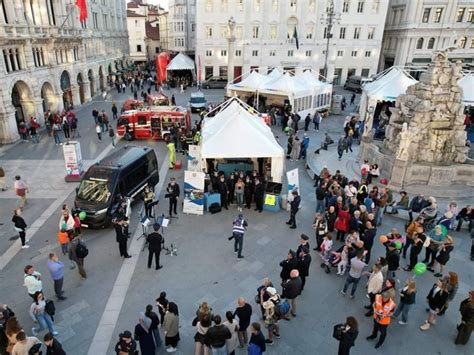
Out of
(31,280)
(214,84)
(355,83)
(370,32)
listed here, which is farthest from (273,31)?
(31,280)

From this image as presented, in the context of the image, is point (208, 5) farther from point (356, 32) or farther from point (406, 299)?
point (406, 299)

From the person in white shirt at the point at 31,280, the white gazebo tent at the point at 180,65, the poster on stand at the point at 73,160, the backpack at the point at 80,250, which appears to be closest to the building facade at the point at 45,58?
the poster on stand at the point at 73,160

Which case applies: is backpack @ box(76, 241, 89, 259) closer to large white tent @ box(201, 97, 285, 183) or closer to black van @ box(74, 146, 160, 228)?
black van @ box(74, 146, 160, 228)

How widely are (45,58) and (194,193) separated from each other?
20.5 metres

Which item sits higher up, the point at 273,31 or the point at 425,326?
the point at 273,31

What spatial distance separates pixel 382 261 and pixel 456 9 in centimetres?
4823

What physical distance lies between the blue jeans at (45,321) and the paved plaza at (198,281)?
31 cm

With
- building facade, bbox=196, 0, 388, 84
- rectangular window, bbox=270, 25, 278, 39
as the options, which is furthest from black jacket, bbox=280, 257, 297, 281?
rectangular window, bbox=270, 25, 278, 39

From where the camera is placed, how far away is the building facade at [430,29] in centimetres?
4341

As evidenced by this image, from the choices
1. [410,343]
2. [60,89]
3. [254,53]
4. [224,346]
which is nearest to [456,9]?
[254,53]

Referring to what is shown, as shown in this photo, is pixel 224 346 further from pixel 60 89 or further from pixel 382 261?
pixel 60 89

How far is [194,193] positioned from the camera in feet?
43.6

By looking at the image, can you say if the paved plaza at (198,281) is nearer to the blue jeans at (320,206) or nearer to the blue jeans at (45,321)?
the blue jeans at (45,321)

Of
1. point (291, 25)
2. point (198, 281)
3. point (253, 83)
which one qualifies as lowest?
point (198, 281)
